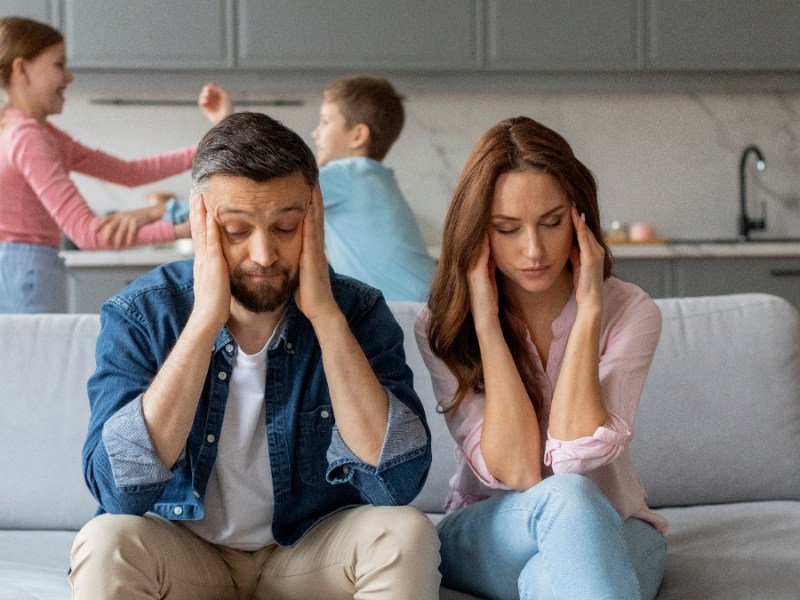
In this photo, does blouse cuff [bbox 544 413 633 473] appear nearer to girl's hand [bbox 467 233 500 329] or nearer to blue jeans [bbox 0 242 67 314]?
girl's hand [bbox 467 233 500 329]

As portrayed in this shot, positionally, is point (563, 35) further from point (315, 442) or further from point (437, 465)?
point (315, 442)

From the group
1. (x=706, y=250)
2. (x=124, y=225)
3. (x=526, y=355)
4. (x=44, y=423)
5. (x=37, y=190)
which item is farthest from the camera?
(x=706, y=250)

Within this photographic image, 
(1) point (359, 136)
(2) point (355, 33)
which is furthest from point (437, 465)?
(2) point (355, 33)

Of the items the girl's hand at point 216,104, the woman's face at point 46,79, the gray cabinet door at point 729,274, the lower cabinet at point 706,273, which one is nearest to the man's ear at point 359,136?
the girl's hand at point 216,104

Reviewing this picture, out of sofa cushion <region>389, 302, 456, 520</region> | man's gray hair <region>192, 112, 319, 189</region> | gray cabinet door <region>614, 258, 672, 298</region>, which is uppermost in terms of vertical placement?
man's gray hair <region>192, 112, 319, 189</region>

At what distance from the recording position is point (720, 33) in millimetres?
4547

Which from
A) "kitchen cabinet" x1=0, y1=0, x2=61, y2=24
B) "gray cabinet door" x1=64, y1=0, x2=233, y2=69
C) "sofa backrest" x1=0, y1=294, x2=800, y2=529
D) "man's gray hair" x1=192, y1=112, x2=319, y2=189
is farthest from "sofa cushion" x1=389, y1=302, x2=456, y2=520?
"kitchen cabinet" x1=0, y1=0, x2=61, y2=24

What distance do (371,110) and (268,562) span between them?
1666 mm

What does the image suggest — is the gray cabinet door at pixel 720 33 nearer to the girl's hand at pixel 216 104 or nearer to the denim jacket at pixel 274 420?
the girl's hand at pixel 216 104

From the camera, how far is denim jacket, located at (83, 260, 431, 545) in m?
1.55

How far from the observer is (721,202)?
4.97 meters

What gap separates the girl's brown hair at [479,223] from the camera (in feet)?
5.65

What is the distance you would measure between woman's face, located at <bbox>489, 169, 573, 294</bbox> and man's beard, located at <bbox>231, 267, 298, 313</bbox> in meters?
0.35

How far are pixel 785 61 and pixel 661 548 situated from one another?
11.3 feet
